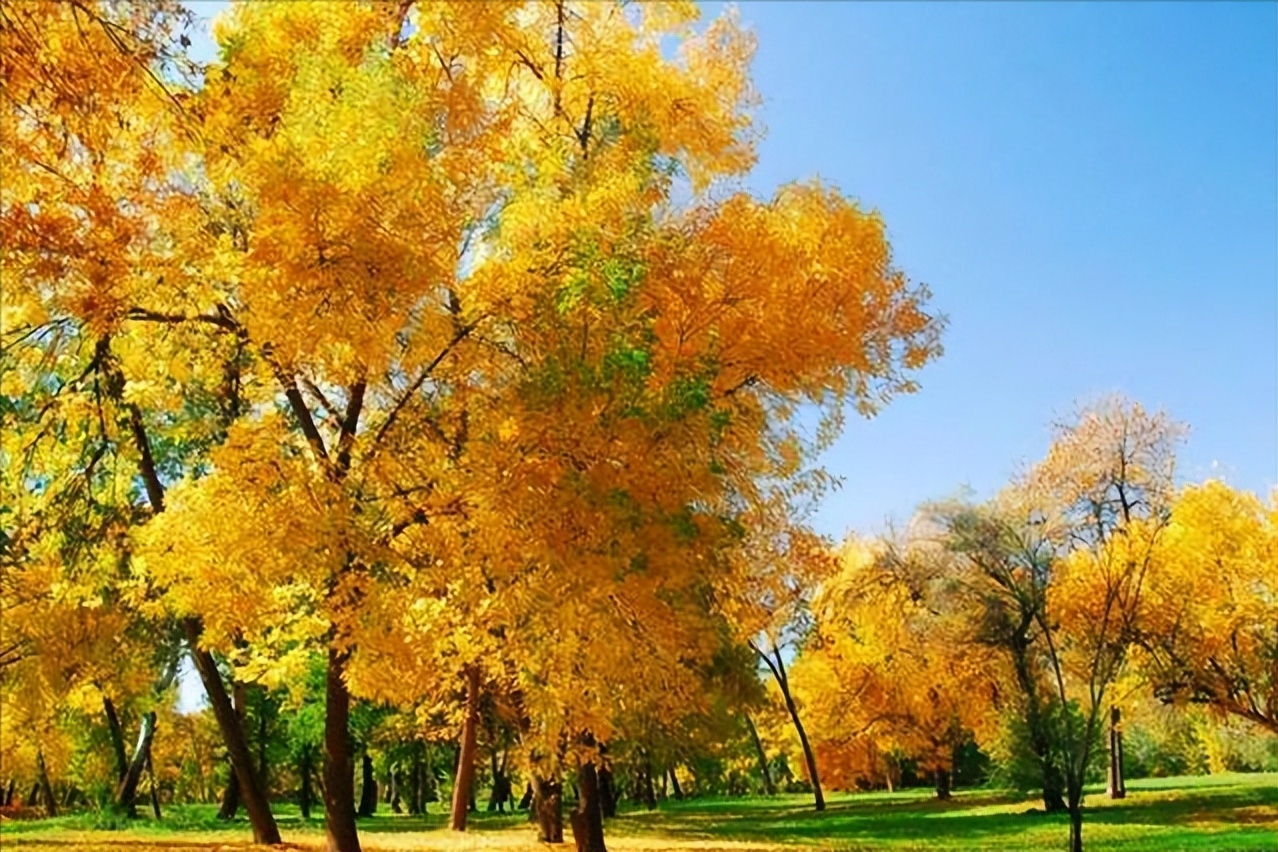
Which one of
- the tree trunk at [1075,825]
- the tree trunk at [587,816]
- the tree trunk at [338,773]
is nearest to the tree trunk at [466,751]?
the tree trunk at [587,816]

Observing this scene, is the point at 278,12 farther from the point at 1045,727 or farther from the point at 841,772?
the point at 841,772

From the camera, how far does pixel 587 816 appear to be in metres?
11.8

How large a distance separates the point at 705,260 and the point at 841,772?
4278cm

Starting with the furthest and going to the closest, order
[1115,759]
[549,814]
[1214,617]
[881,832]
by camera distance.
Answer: [1115,759], [1214,617], [881,832], [549,814]

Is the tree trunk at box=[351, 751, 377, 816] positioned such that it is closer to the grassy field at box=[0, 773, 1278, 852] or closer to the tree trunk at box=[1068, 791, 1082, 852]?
the grassy field at box=[0, 773, 1278, 852]

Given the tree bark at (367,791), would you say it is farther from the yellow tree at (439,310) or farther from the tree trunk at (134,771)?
the yellow tree at (439,310)

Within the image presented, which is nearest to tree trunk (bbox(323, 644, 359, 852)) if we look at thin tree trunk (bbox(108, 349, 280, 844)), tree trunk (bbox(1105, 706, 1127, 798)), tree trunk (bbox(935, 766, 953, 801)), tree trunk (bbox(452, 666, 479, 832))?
thin tree trunk (bbox(108, 349, 280, 844))

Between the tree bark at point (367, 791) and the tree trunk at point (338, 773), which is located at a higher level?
the tree trunk at point (338, 773)

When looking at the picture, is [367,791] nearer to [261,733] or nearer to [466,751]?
[261,733]

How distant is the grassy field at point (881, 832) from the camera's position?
14.5 meters

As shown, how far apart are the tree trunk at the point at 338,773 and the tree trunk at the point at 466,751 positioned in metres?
4.46

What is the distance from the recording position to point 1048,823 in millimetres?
20500

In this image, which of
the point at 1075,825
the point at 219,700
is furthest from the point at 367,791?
the point at 1075,825

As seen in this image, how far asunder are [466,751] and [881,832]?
27.4ft
